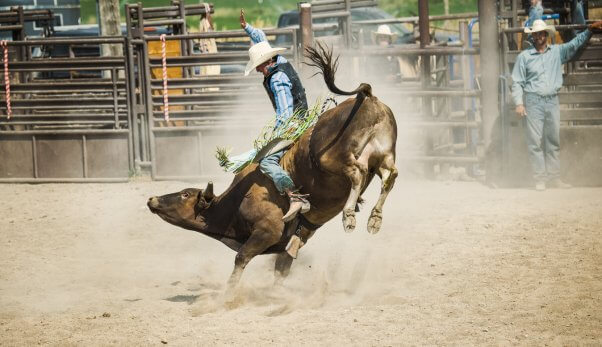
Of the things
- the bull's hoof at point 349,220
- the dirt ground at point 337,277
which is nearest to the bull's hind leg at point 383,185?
the bull's hoof at point 349,220

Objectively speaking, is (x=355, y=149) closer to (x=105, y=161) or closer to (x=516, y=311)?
(x=516, y=311)

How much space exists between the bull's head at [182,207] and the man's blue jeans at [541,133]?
16.7ft

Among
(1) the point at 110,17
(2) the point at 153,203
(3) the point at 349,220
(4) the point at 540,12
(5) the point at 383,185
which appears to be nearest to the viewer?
(3) the point at 349,220

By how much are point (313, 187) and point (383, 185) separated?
718 millimetres

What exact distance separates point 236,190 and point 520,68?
518 centimetres

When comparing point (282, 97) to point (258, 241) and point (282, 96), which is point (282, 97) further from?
point (258, 241)

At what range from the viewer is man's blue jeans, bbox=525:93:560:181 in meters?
10.7

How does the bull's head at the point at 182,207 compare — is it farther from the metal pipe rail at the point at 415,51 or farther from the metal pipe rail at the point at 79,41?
the metal pipe rail at the point at 79,41

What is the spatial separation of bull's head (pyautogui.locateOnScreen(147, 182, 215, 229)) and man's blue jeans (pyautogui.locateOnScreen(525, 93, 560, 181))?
5077 mm

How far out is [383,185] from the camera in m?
6.03

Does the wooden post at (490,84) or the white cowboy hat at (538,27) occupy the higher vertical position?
the white cowboy hat at (538,27)

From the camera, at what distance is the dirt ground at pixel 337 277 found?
571 cm

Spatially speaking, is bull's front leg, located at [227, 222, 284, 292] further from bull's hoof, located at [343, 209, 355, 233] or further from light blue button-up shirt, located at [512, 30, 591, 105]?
light blue button-up shirt, located at [512, 30, 591, 105]

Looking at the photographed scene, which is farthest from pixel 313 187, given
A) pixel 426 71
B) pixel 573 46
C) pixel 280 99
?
pixel 426 71
